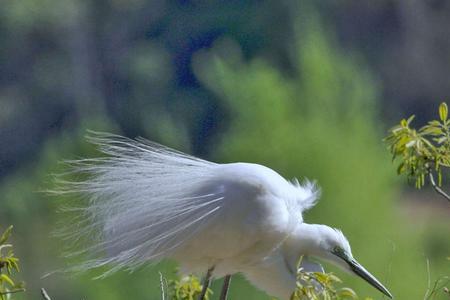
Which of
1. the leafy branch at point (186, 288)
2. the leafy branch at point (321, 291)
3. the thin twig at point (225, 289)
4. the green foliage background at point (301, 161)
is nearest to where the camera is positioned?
the leafy branch at point (321, 291)

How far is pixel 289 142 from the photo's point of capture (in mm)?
10750

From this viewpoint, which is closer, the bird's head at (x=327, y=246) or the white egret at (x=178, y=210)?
the white egret at (x=178, y=210)

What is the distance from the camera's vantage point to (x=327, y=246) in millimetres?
3393

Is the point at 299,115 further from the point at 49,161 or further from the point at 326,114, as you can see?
the point at 49,161

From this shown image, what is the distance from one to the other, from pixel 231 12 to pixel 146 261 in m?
14.3

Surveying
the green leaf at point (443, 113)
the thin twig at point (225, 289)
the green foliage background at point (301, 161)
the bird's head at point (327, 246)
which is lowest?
the green foliage background at point (301, 161)

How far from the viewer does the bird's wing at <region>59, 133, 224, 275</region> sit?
3.16 m

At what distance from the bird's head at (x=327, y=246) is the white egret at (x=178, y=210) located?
91 mm

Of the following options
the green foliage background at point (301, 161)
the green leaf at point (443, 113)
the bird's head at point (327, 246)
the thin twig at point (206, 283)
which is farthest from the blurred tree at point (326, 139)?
the green leaf at point (443, 113)

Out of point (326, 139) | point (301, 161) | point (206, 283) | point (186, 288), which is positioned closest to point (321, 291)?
point (186, 288)

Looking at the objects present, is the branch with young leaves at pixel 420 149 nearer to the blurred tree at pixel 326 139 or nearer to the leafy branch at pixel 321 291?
the leafy branch at pixel 321 291

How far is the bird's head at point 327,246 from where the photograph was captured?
3.37m

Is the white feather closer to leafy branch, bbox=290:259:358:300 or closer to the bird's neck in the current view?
the bird's neck

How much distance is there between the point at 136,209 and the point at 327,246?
1.78 feet
